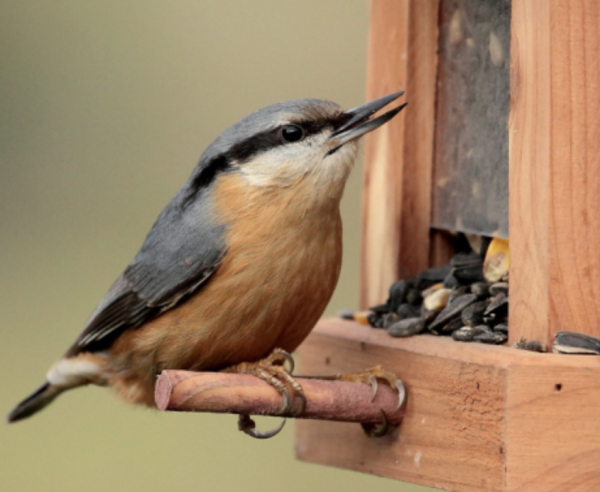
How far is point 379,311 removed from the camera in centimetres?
395

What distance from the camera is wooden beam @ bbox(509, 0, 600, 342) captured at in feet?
10.1

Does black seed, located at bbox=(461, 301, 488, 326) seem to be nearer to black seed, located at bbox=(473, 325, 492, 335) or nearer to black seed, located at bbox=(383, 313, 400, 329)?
black seed, located at bbox=(473, 325, 492, 335)

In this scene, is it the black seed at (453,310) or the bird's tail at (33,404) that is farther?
the bird's tail at (33,404)

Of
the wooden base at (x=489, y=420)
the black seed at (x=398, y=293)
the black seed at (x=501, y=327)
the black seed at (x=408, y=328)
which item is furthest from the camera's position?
the black seed at (x=398, y=293)

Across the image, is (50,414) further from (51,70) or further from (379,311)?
(379,311)

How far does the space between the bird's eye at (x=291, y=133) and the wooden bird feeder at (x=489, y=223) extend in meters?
0.63

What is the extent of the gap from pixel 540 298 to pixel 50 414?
15.7 ft

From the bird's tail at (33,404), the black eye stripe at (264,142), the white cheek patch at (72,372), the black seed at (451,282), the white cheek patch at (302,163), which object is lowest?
the bird's tail at (33,404)

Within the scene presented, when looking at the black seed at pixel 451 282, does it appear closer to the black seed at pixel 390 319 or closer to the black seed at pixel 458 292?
the black seed at pixel 458 292

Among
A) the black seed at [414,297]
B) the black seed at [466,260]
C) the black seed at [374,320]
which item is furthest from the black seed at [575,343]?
the black seed at [374,320]

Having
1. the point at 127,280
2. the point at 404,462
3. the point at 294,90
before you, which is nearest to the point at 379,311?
the point at 404,462

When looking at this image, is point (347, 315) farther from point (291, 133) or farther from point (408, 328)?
point (291, 133)

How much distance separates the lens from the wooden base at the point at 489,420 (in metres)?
2.97

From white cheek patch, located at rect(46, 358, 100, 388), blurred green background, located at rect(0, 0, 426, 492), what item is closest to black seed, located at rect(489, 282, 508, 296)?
white cheek patch, located at rect(46, 358, 100, 388)
